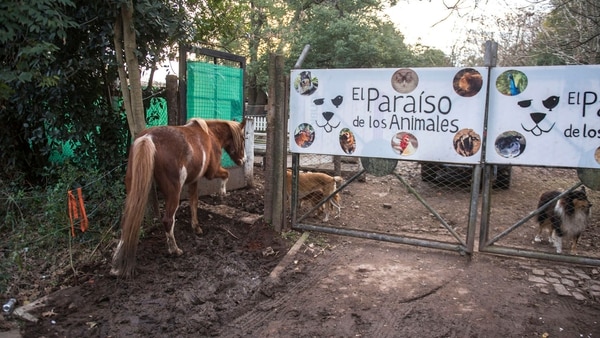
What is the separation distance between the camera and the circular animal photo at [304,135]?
5191 mm

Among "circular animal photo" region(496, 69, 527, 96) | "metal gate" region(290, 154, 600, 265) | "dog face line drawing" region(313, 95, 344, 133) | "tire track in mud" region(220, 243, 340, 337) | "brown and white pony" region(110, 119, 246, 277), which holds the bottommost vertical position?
"tire track in mud" region(220, 243, 340, 337)

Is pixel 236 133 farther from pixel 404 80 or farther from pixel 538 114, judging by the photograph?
pixel 538 114

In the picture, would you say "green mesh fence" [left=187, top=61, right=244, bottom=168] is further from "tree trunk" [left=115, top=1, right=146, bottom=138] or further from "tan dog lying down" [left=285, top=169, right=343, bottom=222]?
"tan dog lying down" [left=285, top=169, right=343, bottom=222]

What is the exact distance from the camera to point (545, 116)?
416cm

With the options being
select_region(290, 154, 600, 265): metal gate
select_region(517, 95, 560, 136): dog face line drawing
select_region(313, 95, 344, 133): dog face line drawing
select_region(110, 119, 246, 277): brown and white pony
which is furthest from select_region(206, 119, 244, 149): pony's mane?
select_region(517, 95, 560, 136): dog face line drawing

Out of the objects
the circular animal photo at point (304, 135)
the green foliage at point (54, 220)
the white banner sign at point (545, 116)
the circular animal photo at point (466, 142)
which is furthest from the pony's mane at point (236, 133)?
the white banner sign at point (545, 116)

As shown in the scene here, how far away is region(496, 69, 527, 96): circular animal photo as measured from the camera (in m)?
4.20

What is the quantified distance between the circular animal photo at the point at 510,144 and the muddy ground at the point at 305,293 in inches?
48.8

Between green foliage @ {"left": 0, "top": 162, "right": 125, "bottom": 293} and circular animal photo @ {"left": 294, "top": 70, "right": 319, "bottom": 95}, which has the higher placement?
circular animal photo @ {"left": 294, "top": 70, "right": 319, "bottom": 95}

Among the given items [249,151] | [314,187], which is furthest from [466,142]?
[249,151]

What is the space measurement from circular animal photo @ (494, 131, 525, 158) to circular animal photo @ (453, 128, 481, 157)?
0.63 feet

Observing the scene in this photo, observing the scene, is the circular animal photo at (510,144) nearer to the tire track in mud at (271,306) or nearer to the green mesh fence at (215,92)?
the tire track in mud at (271,306)

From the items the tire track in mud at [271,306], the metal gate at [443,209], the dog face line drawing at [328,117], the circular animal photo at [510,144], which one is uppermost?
the dog face line drawing at [328,117]

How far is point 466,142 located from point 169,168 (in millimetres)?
3127
